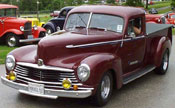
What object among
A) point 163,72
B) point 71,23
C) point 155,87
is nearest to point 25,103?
point 71,23

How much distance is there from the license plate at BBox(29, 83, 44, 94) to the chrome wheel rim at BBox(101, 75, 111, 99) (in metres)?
1.12

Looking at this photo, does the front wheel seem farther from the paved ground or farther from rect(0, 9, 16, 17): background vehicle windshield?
rect(0, 9, 16, 17): background vehicle windshield

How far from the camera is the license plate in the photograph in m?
5.26

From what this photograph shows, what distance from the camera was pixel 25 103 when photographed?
5758mm

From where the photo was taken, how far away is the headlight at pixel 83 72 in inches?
202

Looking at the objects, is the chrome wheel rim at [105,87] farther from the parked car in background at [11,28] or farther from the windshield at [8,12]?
the windshield at [8,12]

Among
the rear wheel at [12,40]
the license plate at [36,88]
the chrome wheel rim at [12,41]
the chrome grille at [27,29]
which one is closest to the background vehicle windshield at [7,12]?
the chrome grille at [27,29]

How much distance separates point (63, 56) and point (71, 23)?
1.73 meters

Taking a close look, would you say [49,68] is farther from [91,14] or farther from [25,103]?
[91,14]

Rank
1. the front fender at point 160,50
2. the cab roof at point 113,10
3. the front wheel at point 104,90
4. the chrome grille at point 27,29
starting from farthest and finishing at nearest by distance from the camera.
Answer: the chrome grille at point 27,29 < the front fender at point 160,50 < the cab roof at point 113,10 < the front wheel at point 104,90

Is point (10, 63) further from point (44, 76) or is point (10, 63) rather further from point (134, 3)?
point (134, 3)

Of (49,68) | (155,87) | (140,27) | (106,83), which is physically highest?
(140,27)

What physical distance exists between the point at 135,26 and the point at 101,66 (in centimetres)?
220

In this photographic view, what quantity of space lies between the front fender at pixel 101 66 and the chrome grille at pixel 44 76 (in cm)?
28
